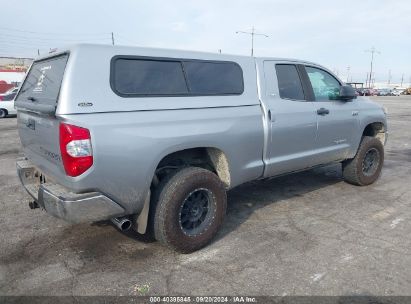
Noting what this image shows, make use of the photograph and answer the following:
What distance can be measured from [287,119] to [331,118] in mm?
997

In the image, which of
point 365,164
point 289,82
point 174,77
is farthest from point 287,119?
point 365,164

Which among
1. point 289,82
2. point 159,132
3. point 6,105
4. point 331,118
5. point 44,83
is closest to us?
point 159,132

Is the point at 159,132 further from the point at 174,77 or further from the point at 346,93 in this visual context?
the point at 346,93

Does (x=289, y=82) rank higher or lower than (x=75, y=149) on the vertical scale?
higher

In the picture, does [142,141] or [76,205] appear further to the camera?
[142,141]

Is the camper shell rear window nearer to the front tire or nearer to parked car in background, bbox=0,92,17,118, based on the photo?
the front tire

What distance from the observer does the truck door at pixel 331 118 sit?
5.05 metres

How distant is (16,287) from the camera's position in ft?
10.2

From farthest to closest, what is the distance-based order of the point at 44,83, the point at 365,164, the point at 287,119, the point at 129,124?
the point at 365,164, the point at 287,119, the point at 44,83, the point at 129,124

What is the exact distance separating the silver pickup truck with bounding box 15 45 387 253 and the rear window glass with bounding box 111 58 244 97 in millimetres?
11

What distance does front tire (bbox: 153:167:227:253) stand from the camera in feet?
11.3

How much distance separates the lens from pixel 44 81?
11.8ft

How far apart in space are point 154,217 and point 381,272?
2080mm

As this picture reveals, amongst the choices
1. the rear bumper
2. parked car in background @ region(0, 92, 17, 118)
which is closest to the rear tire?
the rear bumper
